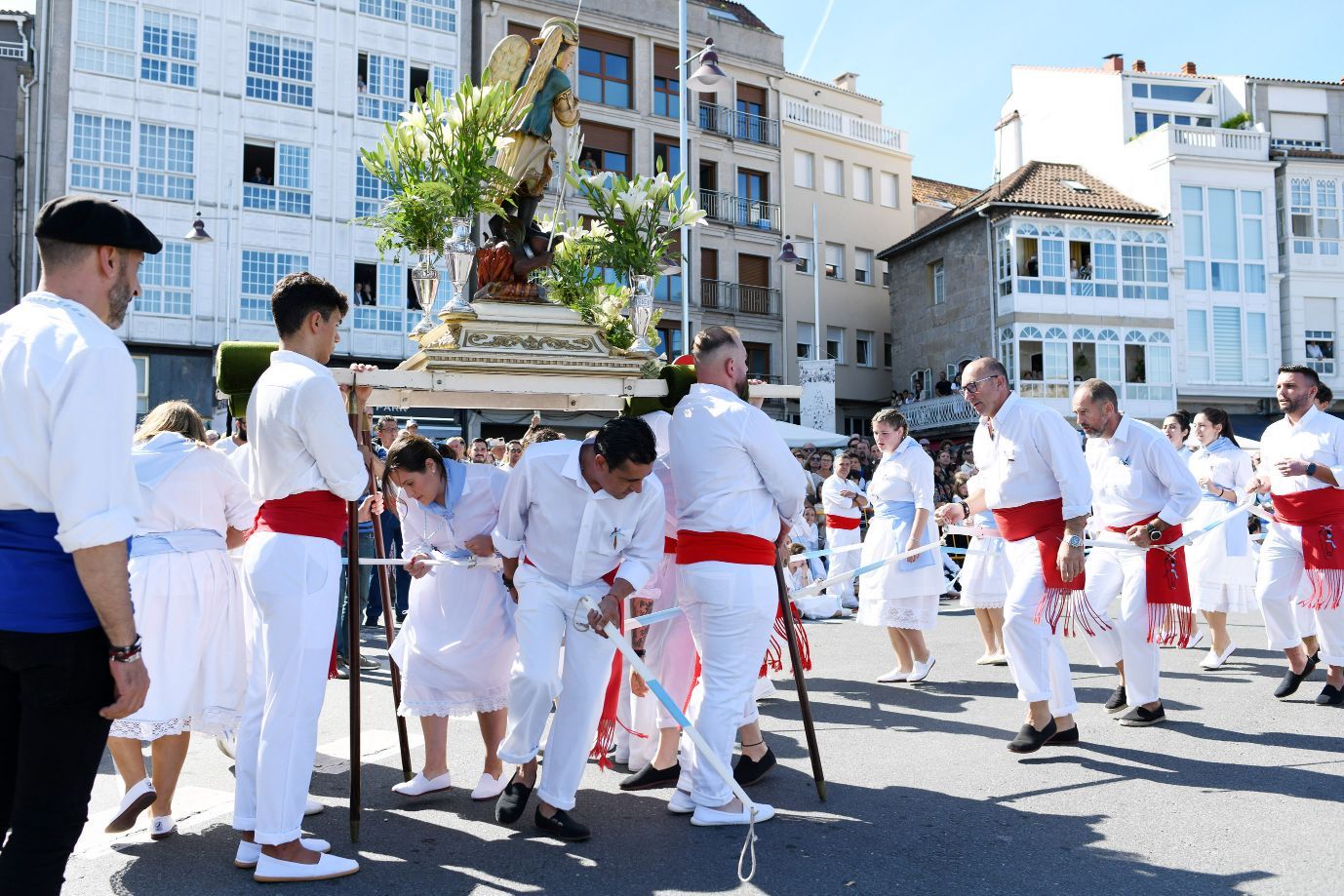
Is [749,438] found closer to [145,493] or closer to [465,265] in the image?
[465,265]

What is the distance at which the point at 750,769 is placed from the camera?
6289 millimetres

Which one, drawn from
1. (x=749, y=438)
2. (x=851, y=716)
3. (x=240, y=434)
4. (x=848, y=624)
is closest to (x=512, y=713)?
(x=749, y=438)

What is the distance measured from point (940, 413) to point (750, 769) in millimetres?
31753

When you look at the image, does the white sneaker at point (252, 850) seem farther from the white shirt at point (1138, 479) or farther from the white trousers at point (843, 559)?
the white trousers at point (843, 559)

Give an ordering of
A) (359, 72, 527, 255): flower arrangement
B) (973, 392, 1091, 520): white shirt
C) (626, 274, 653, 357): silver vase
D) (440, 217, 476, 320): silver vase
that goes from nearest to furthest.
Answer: (359, 72, 527, 255): flower arrangement, (440, 217, 476, 320): silver vase, (973, 392, 1091, 520): white shirt, (626, 274, 653, 357): silver vase

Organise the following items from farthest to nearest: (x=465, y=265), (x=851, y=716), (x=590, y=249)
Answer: (x=851, y=716) < (x=590, y=249) < (x=465, y=265)

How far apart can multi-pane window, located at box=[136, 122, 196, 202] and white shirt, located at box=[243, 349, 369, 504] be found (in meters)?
27.9

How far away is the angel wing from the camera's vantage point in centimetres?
688

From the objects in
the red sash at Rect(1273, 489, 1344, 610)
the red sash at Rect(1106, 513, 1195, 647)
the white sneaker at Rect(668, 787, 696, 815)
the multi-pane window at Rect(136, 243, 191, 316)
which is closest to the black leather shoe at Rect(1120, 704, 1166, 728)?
the red sash at Rect(1106, 513, 1195, 647)

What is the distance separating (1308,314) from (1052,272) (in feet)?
34.3

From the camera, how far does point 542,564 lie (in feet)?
18.3

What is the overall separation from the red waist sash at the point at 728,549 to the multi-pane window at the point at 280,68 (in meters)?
29.0

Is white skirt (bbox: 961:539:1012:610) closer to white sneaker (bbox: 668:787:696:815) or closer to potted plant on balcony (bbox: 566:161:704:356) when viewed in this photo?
potted plant on balcony (bbox: 566:161:704:356)

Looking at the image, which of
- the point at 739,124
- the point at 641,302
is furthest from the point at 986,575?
the point at 739,124
